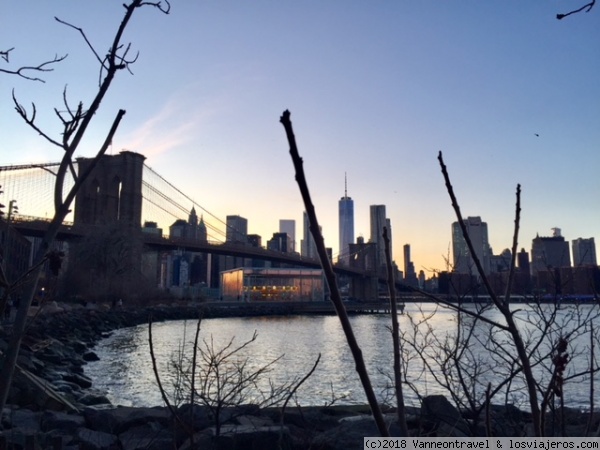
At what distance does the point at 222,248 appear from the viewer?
6022 centimetres

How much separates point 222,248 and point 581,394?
164 feet

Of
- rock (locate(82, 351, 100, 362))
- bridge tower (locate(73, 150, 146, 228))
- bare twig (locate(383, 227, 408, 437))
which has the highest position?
bridge tower (locate(73, 150, 146, 228))

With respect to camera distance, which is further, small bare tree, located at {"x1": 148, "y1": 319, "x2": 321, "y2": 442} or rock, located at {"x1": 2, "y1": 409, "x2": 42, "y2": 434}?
rock, located at {"x1": 2, "y1": 409, "x2": 42, "y2": 434}

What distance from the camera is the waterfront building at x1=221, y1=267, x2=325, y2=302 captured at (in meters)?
98.6

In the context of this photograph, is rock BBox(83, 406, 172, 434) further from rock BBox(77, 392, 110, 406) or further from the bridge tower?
the bridge tower

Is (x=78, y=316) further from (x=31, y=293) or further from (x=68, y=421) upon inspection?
(x=31, y=293)

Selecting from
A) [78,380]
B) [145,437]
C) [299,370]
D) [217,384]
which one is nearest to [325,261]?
[217,384]

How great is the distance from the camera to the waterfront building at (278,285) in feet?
323

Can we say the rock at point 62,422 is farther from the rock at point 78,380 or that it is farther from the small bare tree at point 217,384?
the rock at point 78,380

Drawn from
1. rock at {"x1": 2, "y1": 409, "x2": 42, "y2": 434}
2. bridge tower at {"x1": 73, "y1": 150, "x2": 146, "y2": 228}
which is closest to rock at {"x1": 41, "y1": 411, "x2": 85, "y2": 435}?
rock at {"x1": 2, "y1": 409, "x2": 42, "y2": 434}

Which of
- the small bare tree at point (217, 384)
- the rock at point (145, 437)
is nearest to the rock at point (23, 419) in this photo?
the rock at point (145, 437)

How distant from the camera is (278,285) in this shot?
10044 centimetres

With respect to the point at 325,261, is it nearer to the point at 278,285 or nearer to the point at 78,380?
the point at 78,380

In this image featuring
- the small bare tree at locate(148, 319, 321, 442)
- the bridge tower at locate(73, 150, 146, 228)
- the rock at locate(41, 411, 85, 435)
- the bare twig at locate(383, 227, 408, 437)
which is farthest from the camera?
the bridge tower at locate(73, 150, 146, 228)
